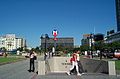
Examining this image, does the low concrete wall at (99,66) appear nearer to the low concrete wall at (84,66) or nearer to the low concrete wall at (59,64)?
the low concrete wall at (84,66)

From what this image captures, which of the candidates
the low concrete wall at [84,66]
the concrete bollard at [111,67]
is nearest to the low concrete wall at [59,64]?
the low concrete wall at [84,66]

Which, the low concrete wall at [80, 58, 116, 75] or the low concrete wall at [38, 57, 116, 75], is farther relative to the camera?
the low concrete wall at [38, 57, 116, 75]

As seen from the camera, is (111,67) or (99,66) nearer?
(111,67)

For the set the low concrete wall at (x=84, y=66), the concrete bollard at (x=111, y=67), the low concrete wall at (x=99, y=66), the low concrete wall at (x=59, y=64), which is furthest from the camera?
the low concrete wall at (x=59, y=64)

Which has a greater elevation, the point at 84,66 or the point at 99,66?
the point at 99,66

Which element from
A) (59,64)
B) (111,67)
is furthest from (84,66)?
(111,67)

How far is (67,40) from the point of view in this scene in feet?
451

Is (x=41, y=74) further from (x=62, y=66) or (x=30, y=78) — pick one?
(x=62, y=66)

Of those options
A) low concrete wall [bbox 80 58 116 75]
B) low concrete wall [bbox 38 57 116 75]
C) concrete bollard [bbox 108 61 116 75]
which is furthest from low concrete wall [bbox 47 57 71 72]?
concrete bollard [bbox 108 61 116 75]

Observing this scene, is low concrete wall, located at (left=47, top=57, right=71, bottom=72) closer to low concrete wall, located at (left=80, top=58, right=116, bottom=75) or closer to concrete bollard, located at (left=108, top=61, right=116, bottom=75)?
low concrete wall, located at (left=80, top=58, right=116, bottom=75)

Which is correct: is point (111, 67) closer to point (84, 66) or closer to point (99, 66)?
point (99, 66)

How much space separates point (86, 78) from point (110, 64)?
97.2 inches

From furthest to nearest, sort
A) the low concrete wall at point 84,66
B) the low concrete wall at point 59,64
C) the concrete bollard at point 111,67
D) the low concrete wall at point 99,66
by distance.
Answer: 1. the low concrete wall at point 59,64
2. the low concrete wall at point 84,66
3. the low concrete wall at point 99,66
4. the concrete bollard at point 111,67

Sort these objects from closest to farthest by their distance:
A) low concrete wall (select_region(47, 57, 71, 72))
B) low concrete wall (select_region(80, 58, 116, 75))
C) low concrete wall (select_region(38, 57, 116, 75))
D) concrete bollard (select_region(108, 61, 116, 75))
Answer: concrete bollard (select_region(108, 61, 116, 75)), low concrete wall (select_region(80, 58, 116, 75)), low concrete wall (select_region(38, 57, 116, 75)), low concrete wall (select_region(47, 57, 71, 72))
